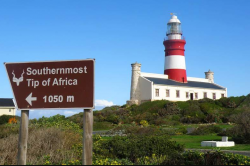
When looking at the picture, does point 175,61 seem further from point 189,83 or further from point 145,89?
point 145,89

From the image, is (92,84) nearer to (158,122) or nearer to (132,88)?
(158,122)

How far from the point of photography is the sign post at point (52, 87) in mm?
6250

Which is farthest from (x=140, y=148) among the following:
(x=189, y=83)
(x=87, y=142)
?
(x=189, y=83)

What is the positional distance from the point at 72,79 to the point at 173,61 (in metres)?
46.1

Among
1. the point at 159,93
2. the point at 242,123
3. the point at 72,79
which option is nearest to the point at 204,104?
the point at 159,93

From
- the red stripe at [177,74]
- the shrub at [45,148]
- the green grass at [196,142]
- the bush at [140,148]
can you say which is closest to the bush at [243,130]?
the green grass at [196,142]

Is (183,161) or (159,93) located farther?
(159,93)

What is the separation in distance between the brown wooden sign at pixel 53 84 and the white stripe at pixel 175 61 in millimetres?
45626

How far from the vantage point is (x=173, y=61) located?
5159cm

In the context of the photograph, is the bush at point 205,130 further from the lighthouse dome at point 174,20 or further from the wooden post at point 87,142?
the lighthouse dome at point 174,20

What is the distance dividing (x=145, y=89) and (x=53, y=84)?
42.5 meters

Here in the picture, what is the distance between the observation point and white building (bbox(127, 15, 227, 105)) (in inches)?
1916

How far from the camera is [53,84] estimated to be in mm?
6508

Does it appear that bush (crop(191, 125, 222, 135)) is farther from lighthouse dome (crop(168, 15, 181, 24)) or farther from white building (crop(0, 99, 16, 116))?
white building (crop(0, 99, 16, 116))
